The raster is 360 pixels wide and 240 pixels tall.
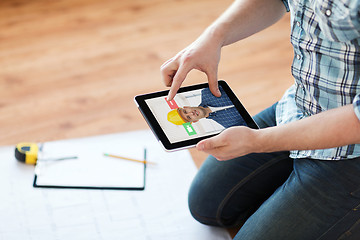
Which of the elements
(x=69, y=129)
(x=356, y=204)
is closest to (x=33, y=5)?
(x=69, y=129)

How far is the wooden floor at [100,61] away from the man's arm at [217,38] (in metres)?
0.45

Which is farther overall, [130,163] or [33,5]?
[33,5]

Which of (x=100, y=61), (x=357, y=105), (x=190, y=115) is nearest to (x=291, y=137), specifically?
(x=357, y=105)

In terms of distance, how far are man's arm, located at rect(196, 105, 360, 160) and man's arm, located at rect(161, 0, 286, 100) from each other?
20cm

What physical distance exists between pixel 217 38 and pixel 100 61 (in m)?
0.87

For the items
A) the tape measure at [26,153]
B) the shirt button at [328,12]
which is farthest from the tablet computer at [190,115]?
the tape measure at [26,153]

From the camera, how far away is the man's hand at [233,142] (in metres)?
0.94

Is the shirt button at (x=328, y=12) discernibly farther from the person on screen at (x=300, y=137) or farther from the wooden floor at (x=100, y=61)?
the wooden floor at (x=100, y=61)

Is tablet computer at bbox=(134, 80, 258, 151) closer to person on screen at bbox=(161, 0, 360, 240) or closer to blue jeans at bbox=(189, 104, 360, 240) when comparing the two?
person on screen at bbox=(161, 0, 360, 240)

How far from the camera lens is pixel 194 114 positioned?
1.08 m

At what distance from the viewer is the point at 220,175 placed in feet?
4.02

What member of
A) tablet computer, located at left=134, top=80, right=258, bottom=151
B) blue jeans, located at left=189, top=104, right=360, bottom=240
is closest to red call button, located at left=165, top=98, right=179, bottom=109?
tablet computer, located at left=134, top=80, right=258, bottom=151

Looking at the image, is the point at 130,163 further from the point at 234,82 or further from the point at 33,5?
the point at 33,5

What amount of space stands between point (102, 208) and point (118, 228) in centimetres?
8
